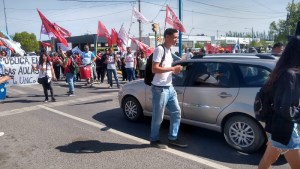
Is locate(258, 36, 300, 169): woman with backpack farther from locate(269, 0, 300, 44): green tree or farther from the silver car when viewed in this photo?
locate(269, 0, 300, 44): green tree

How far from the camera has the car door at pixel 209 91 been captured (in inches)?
200

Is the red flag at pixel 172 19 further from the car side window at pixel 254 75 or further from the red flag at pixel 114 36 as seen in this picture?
the car side window at pixel 254 75

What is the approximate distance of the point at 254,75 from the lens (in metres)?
4.84

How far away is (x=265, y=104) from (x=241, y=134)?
2.13m

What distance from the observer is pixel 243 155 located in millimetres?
4820

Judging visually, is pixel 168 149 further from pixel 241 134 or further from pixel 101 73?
pixel 101 73

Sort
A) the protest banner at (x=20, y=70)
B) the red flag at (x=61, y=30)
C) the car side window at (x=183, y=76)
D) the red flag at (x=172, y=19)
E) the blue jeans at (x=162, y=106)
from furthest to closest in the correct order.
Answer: the red flag at (x=61, y=30), the red flag at (x=172, y=19), the protest banner at (x=20, y=70), the car side window at (x=183, y=76), the blue jeans at (x=162, y=106)

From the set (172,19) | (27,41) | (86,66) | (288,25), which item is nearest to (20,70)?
(86,66)

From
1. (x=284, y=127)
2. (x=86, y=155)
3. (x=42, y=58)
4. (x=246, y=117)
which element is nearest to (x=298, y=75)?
(x=284, y=127)

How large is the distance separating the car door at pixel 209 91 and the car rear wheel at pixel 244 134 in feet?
0.96

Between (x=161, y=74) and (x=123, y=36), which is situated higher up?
(x=123, y=36)

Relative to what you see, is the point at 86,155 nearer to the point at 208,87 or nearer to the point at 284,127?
the point at 208,87

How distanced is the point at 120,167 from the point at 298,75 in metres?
2.66

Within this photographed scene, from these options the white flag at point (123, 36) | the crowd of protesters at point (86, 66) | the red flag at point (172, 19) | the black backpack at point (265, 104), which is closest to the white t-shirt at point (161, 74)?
the black backpack at point (265, 104)
